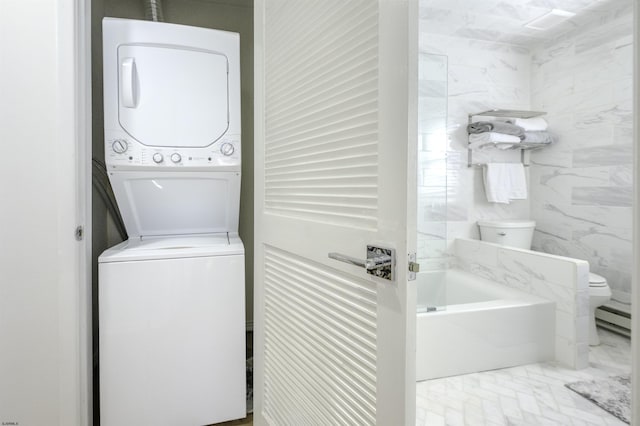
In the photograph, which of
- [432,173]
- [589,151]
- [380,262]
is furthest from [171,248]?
[589,151]

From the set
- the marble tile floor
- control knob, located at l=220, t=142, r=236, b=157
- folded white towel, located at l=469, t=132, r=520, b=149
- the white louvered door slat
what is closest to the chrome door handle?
the white louvered door slat

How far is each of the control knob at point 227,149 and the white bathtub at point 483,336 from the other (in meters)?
1.43

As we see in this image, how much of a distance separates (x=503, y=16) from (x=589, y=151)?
1313 millimetres

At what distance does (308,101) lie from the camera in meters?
1.18

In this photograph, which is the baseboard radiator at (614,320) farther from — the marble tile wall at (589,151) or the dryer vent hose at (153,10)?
the dryer vent hose at (153,10)

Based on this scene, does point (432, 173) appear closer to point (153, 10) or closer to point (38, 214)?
point (153, 10)

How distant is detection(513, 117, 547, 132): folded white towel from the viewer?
10.5 feet

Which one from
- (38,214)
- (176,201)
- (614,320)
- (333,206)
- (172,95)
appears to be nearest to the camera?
(333,206)

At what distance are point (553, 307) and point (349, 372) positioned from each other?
2.00 meters

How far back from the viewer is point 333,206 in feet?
3.48

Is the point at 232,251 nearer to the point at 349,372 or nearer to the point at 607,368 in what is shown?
the point at 349,372

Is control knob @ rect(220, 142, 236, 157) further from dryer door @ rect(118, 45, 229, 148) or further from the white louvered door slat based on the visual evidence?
the white louvered door slat

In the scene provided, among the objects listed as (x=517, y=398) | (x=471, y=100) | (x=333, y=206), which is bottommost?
(x=517, y=398)

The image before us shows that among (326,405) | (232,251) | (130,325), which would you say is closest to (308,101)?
(232,251)
